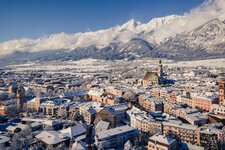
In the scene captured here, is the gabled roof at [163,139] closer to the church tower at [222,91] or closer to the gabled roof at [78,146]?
the gabled roof at [78,146]

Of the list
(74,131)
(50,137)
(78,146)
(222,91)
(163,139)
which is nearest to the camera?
(78,146)

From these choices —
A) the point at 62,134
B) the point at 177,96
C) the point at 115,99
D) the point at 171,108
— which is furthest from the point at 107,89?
the point at 62,134

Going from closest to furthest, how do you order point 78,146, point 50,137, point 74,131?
1. point 78,146
2. point 50,137
3. point 74,131

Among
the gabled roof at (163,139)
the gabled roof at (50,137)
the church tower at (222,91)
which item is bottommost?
the gabled roof at (50,137)

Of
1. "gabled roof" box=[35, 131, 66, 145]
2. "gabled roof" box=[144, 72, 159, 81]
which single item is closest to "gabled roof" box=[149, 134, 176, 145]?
"gabled roof" box=[35, 131, 66, 145]

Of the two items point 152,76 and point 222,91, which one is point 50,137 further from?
point 152,76

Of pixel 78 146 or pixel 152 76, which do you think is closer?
pixel 78 146

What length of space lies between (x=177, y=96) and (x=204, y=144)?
3125cm

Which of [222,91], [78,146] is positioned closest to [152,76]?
[222,91]

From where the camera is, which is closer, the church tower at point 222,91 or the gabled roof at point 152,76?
the church tower at point 222,91

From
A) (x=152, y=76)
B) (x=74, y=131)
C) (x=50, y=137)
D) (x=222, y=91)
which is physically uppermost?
(x=152, y=76)

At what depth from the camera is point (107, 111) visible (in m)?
54.6

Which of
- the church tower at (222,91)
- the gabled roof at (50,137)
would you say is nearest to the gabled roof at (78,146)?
the gabled roof at (50,137)

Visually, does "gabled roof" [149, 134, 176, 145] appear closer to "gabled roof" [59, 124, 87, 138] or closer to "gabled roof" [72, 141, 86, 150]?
"gabled roof" [72, 141, 86, 150]
